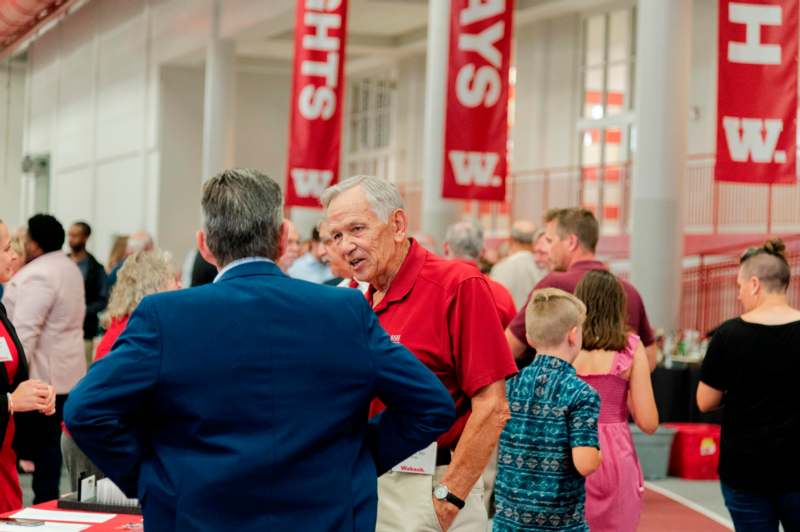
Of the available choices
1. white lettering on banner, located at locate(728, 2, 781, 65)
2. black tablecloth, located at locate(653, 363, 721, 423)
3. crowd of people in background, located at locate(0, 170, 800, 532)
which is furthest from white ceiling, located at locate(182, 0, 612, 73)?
crowd of people in background, located at locate(0, 170, 800, 532)

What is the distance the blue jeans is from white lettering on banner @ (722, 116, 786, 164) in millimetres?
4864

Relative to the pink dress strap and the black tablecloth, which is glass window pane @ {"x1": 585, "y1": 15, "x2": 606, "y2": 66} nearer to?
the black tablecloth

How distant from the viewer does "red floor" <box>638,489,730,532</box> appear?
8164mm

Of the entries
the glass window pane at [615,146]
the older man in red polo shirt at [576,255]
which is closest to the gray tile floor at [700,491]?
the older man in red polo shirt at [576,255]

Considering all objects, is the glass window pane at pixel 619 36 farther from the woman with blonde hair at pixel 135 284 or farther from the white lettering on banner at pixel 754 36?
the woman with blonde hair at pixel 135 284

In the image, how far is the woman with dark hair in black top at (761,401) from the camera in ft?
16.3

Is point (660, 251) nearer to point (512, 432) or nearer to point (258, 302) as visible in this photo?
point (512, 432)

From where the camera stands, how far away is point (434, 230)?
1536 centimetres

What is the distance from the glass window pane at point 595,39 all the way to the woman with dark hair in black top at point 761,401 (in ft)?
56.5

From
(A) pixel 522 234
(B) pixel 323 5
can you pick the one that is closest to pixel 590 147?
(B) pixel 323 5

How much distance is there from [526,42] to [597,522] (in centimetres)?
1875

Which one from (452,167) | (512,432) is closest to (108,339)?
(512,432)

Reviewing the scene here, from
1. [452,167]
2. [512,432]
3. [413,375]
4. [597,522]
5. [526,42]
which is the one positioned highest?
[526,42]

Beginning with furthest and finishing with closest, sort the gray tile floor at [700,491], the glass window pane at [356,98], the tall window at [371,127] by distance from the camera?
1. the glass window pane at [356,98]
2. the tall window at [371,127]
3. the gray tile floor at [700,491]
